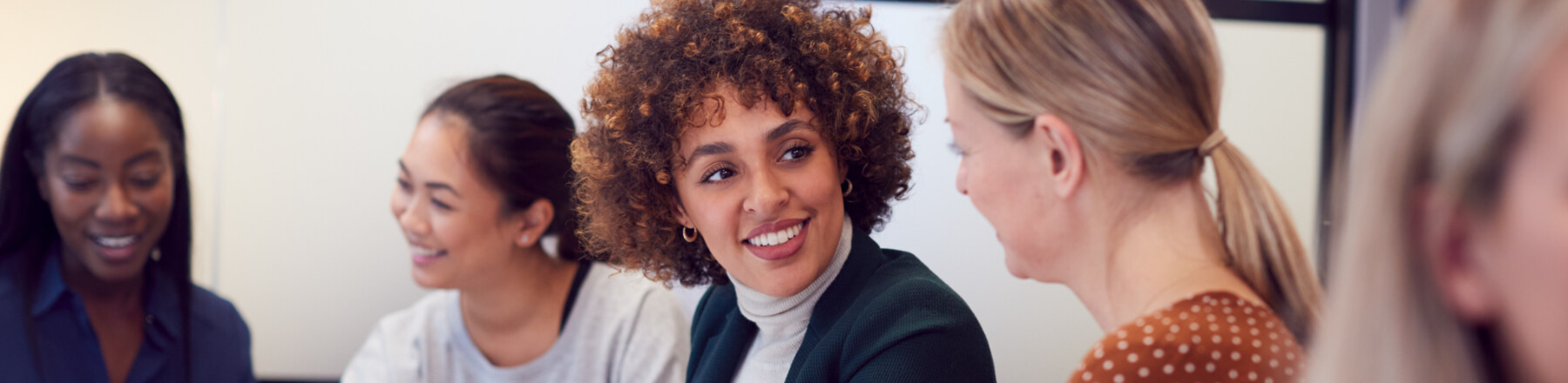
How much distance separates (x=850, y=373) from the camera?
1.09 metres

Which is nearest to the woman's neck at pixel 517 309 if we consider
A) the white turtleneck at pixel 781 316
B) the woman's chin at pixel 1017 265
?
the white turtleneck at pixel 781 316

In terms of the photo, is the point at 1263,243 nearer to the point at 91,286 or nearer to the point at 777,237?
the point at 777,237

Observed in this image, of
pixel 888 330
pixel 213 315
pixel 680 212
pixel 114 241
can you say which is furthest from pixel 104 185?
pixel 888 330

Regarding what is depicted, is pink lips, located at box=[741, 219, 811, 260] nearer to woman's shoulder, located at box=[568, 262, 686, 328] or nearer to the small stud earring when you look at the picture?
the small stud earring

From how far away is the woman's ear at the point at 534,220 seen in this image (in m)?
1.83

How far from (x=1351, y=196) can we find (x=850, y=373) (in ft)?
2.19

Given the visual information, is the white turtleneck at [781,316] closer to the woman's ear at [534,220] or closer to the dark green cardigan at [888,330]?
the dark green cardigan at [888,330]

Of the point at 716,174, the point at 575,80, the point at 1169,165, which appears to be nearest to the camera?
the point at 1169,165

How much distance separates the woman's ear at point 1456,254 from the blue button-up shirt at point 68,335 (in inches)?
70.0

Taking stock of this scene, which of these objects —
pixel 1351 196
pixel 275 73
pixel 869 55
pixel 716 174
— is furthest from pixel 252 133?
pixel 1351 196

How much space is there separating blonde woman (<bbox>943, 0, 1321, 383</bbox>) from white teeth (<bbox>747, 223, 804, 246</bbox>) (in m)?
0.34

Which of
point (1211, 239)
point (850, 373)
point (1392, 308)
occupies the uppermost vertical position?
point (1392, 308)

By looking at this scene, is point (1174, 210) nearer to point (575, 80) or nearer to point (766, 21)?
point (766, 21)

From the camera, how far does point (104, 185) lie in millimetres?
1567
